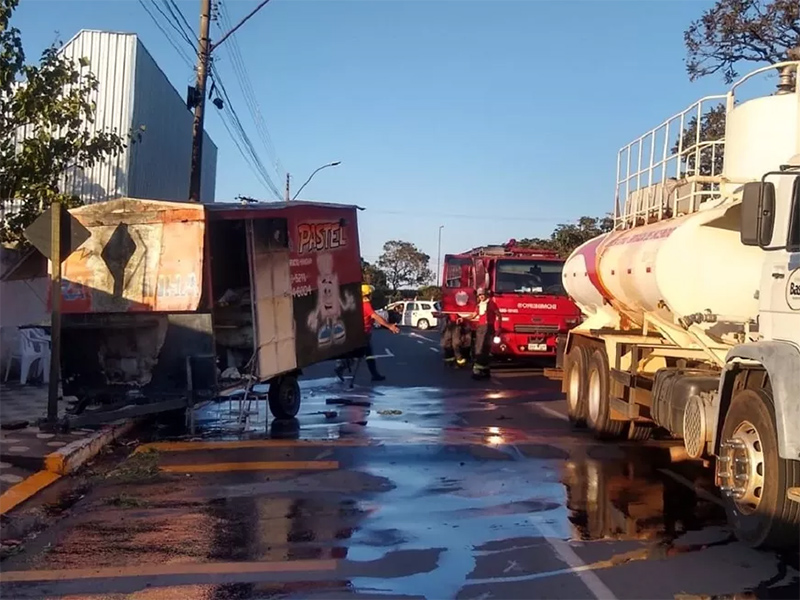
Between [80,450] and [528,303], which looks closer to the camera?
[80,450]

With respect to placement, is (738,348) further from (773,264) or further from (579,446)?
(579,446)

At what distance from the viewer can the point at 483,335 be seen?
754 inches

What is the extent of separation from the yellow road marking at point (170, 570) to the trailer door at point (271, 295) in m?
5.60

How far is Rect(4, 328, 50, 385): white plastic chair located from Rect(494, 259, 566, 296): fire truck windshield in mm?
9386

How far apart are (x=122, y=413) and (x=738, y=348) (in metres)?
6.92

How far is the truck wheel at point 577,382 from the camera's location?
1230 cm

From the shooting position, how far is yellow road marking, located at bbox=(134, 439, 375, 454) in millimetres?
10438

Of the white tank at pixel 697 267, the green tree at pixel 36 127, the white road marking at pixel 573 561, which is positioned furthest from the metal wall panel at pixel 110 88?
the white road marking at pixel 573 561

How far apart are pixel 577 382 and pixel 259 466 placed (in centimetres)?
506

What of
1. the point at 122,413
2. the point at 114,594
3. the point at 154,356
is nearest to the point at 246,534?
the point at 114,594

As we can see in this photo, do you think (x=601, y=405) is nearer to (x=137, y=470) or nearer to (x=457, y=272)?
(x=137, y=470)

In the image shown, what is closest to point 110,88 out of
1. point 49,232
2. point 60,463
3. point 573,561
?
point 49,232

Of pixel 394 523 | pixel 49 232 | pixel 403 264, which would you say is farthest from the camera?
pixel 403 264

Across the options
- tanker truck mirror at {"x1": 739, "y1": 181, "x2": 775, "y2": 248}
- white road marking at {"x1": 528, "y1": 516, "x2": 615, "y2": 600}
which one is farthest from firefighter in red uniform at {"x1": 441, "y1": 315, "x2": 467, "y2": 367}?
tanker truck mirror at {"x1": 739, "y1": 181, "x2": 775, "y2": 248}
